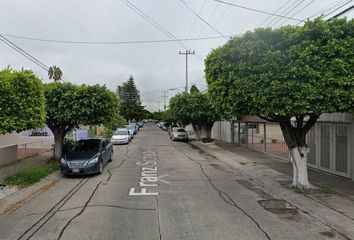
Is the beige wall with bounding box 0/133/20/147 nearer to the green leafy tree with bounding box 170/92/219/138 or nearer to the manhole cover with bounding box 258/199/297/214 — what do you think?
the green leafy tree with bounding box 170/92/219/138

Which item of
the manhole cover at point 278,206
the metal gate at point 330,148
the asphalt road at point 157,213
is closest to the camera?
the asphalt road at point 157,213

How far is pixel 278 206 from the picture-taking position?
34.8 feet

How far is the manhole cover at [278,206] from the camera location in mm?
10039

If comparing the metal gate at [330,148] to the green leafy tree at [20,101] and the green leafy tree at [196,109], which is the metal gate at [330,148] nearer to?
the green leafy tree at [20,101]

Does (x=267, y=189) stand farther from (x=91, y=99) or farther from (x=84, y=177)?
(x=91, y=99)

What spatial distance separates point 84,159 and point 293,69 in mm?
9641

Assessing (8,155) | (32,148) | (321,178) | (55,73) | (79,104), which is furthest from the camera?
(55,73)

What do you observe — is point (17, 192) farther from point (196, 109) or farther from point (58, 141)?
point (196, 109)

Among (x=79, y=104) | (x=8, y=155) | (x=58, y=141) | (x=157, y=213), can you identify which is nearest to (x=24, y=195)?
(x=157, y=213)

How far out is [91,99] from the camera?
18672 millimetres

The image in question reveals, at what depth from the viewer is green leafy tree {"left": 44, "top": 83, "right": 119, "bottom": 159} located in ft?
60.5

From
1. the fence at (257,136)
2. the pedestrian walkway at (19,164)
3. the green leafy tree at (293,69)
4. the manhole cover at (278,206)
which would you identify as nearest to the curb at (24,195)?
the pedestrian walkway at (19,164)

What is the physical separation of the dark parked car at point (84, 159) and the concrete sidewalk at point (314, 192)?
641 centimetres

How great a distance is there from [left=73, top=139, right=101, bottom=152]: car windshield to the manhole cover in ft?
30.4
